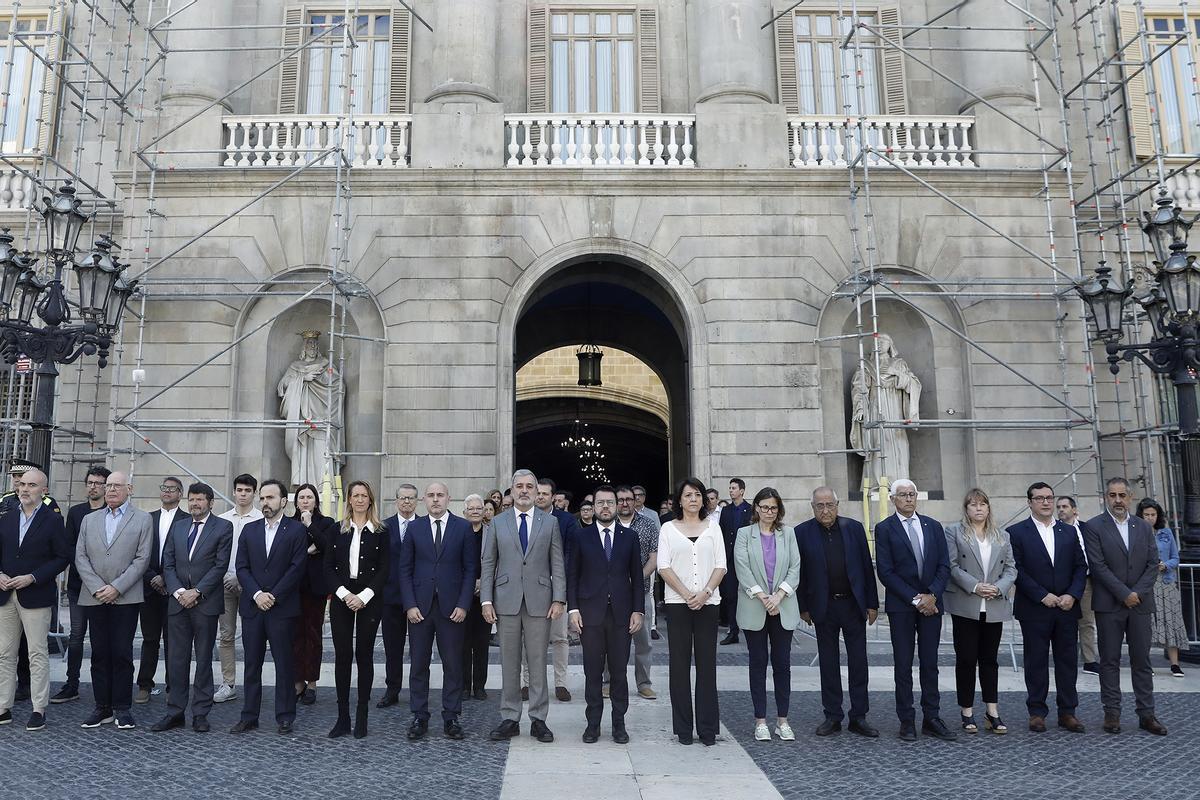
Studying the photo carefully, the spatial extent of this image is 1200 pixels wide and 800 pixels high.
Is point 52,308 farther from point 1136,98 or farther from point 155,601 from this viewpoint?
point 1136,98

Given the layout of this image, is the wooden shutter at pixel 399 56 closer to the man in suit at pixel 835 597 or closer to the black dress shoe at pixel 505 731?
the man in suit at pixel 835 597

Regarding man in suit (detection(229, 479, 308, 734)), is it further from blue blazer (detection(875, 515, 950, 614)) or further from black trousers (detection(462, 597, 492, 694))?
blue blazer (detection(875, 515, 950, 614))

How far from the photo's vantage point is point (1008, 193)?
17297mm

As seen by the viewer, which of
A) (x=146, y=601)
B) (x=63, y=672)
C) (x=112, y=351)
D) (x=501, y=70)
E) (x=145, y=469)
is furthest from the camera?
(x=501, y=70)

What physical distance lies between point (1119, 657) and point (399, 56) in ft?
55.1

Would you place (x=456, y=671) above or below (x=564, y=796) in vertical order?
above

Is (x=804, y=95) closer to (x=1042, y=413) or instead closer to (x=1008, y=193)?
(x=1008, y=193)

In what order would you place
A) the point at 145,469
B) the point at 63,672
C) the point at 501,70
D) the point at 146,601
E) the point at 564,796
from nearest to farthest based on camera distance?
the point at 564,796, the point at 146,601, the point at 63,672, the point at 145,469, the point at 501,70

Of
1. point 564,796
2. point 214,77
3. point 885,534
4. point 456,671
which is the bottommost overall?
point 564,796

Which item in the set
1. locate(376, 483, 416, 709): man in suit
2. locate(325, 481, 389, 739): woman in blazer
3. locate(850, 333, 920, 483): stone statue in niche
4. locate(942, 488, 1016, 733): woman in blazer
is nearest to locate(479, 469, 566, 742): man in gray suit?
locate(376, 483, 416, 709): man in suit

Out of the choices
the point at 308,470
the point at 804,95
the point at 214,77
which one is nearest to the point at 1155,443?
the point at 804,95

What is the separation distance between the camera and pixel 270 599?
7.94m

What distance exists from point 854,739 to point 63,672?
28.3ft

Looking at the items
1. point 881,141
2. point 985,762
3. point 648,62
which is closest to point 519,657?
point 985,762
